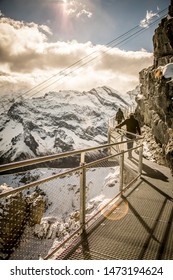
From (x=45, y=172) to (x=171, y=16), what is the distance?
78943 millimetres

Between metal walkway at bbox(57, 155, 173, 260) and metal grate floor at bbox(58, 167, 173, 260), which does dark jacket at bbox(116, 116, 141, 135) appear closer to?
metal walkway at bbox(57, 155, 173, 260)

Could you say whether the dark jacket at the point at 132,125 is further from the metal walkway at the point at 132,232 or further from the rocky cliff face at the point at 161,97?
the metal walkway at the point at 132,232

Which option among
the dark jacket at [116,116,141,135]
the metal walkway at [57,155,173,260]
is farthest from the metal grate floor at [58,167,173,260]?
the dark jacket at [116,116,141,135]

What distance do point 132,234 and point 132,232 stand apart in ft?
0.24

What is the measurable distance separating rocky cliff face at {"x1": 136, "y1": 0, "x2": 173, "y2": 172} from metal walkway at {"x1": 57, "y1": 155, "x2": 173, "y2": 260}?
542cm

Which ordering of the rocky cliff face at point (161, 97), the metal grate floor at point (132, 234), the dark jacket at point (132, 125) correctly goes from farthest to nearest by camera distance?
the rocky cliff face at point (161, 97)
the dark jacket at point (132, 125)
the metal grate floor at point (132, 234)

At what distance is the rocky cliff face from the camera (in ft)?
46.2

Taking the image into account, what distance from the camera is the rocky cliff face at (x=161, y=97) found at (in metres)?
14.1

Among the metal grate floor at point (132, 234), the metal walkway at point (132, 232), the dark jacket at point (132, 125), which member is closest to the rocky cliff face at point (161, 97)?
the dark jacket at point (132, 125)

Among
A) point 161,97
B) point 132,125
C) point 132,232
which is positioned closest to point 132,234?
point 132,232

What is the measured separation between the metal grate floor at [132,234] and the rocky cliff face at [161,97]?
562 centimetres

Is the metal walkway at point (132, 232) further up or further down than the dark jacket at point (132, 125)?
further down
